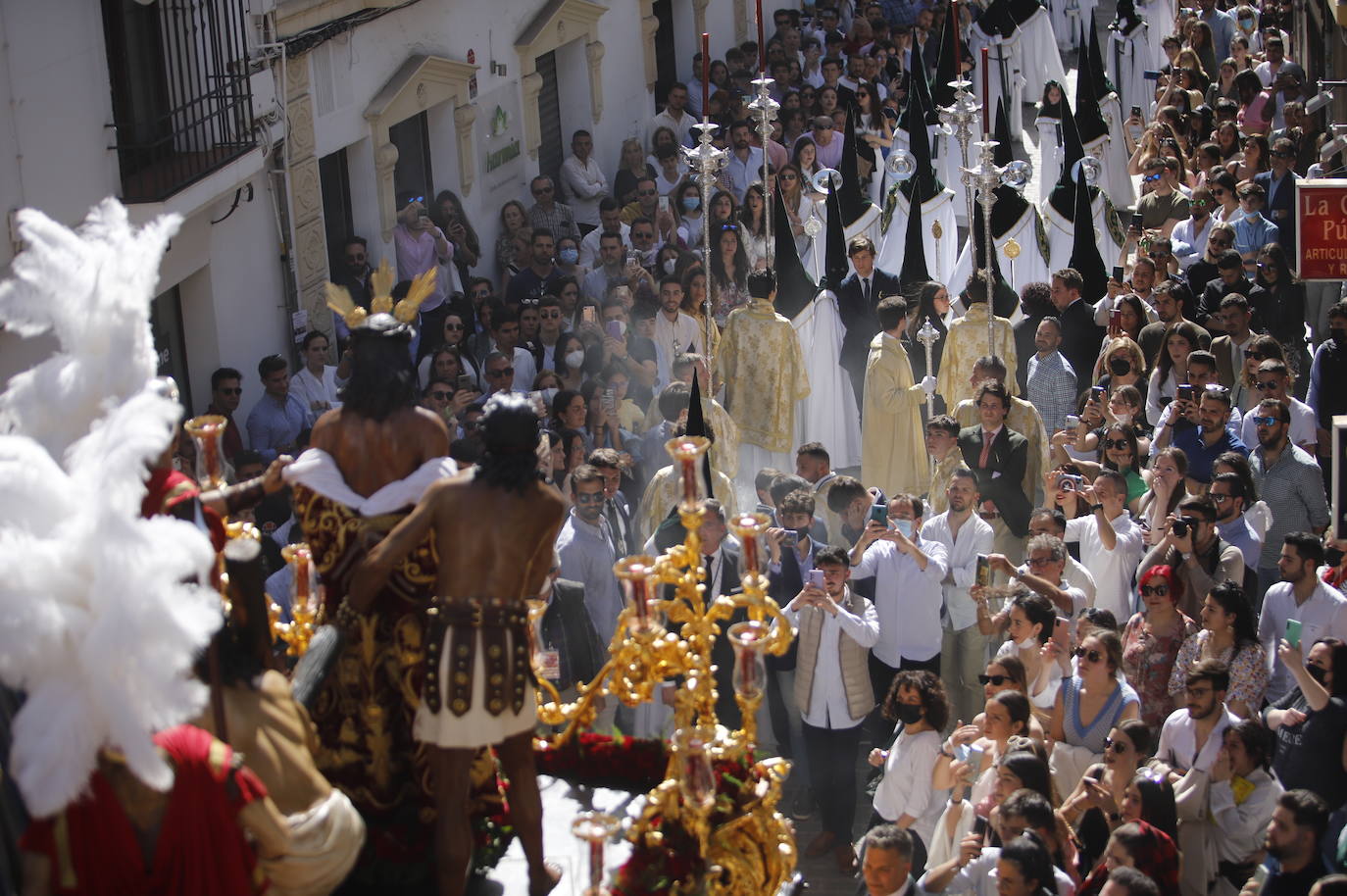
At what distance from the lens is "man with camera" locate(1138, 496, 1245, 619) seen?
7.86 metres

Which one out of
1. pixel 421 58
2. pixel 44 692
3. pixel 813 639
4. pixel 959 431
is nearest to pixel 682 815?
pixel 44 692

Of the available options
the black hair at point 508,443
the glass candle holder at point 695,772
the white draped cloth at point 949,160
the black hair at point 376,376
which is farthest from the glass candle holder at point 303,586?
the white draped cloth at point 949,160

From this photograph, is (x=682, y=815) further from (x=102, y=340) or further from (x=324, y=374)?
(x=324, y=374)

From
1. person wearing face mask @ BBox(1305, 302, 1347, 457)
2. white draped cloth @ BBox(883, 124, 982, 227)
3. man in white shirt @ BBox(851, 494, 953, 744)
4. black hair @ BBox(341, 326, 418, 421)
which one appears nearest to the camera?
black hair @ BBox(341, 326, 418, 421)


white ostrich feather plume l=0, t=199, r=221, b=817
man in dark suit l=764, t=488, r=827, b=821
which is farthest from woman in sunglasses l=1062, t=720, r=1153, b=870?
white ostrich feather plume l=0, t=199, r=221, b=817

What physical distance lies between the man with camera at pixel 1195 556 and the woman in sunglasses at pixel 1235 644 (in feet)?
2.29

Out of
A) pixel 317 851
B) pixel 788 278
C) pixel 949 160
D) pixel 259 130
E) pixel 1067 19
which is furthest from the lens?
pixel 1067 19

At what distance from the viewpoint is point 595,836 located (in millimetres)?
4477

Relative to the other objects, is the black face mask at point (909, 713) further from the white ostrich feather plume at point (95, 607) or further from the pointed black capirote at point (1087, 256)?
the pointed black capirote at point (1087, 256)

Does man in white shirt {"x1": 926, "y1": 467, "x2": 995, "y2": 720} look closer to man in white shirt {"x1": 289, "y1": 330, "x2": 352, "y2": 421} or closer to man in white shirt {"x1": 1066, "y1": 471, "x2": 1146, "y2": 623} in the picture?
man in white shirt {"x1": 1066, "y1": 471, "x2": 1146, "y2": 623}

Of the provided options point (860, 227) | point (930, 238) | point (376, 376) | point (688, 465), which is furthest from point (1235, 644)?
point (860, 227)

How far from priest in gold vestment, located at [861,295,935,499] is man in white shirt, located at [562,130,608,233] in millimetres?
6192

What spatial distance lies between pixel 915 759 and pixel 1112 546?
77.9 inches

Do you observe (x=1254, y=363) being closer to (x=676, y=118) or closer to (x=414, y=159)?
(x=414, y=159)
